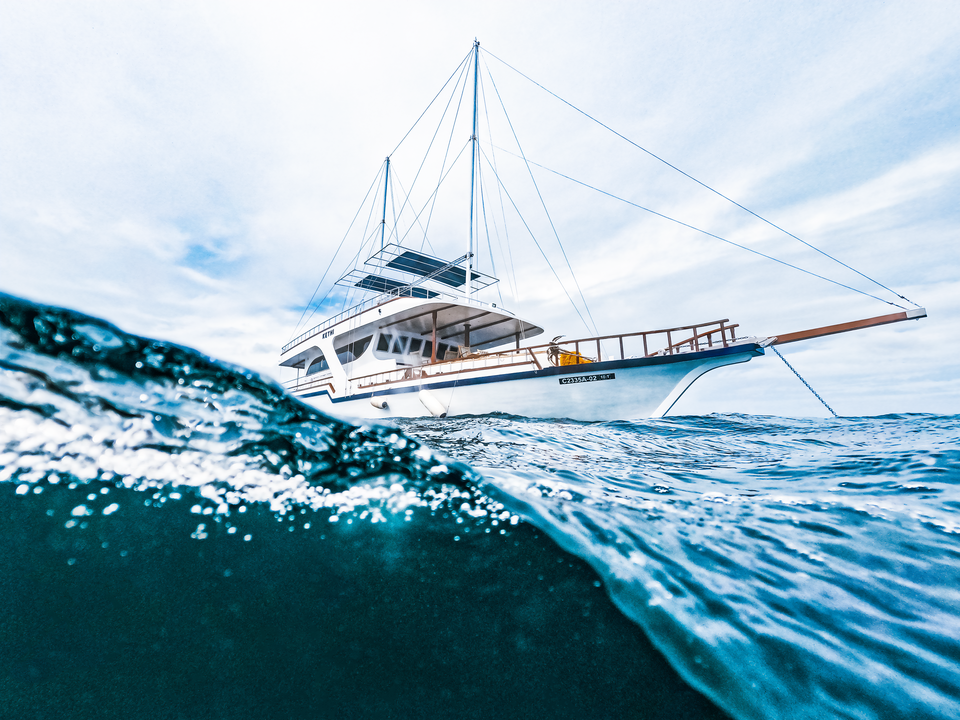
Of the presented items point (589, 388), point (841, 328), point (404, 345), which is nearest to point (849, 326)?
point (841, 328)

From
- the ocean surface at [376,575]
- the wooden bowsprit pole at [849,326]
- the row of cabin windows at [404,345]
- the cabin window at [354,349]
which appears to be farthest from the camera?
the cabin window at [354,349]

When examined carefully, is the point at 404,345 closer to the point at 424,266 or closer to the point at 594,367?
the point at 424,266

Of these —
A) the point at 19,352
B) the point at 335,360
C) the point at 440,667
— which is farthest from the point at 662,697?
the point at 335,360

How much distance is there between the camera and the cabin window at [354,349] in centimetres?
1608

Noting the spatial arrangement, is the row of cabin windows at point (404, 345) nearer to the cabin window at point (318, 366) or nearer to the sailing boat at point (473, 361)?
the sailing boat at point (473, 361)

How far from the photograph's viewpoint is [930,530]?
2801mm

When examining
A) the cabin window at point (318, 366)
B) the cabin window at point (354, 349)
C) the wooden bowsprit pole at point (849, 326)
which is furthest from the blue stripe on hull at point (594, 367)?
the cabin window at point (318, 366)

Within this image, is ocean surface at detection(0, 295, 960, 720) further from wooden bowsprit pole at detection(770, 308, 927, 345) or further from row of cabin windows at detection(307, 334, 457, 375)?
row of cabin windows at detection(307, 334, 457, 375)

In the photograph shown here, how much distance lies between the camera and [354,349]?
55.4ft

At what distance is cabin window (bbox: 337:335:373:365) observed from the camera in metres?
16.1

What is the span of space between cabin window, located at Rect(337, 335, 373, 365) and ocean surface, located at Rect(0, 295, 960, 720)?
13156 mm

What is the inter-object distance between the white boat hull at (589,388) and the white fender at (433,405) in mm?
29

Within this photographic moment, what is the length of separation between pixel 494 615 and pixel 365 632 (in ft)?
2.43

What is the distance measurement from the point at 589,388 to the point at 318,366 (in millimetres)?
14400
